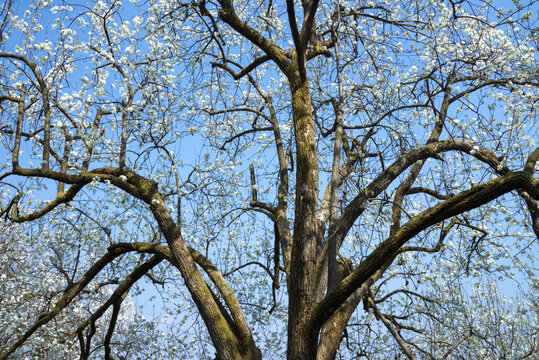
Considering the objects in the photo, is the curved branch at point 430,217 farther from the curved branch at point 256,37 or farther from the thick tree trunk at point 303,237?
the curved branch at point 256,37

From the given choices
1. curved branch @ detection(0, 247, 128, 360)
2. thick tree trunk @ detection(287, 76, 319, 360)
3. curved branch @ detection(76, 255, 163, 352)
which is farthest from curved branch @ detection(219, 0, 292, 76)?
curved branch @ detection(0, 247, 128, 360)

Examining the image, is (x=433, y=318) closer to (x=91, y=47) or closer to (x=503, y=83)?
(x=503, y=83)

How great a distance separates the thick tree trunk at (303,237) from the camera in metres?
4.57

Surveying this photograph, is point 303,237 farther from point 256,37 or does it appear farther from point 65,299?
point 65,299

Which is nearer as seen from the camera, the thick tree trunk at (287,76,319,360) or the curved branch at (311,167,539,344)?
the curved branch at (311,167,539,344)

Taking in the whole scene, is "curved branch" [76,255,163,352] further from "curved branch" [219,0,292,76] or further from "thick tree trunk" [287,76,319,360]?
"curved branch" [219,0,292,76]

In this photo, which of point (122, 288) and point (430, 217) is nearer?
point (430, 217)

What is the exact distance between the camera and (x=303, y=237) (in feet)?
15.8

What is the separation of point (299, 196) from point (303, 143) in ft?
1.94

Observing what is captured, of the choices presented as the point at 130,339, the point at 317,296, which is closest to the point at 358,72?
the point at 317,296

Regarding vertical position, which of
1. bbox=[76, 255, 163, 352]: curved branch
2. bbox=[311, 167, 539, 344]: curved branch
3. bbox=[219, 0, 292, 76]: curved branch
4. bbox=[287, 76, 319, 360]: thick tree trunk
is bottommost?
bbox=[311, 167, 539, 344]: curved branch

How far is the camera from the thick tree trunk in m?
4.57

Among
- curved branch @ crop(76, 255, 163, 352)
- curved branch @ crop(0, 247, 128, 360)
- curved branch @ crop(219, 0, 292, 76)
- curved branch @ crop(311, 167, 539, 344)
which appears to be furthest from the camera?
curved branch @ crop(76, 255, 163, 352)

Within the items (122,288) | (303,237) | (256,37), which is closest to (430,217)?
(303,237)
